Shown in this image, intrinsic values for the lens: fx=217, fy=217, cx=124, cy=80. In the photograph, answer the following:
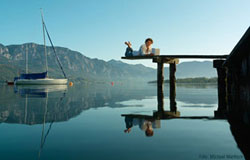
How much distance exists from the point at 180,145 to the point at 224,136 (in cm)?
133

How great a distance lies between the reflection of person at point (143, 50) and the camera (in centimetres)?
1521

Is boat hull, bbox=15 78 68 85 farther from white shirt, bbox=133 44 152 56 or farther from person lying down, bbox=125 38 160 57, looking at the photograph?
white shirt, bbox=133 44 152 56

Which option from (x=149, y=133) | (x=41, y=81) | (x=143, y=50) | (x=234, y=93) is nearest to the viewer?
(x=149, y=133)

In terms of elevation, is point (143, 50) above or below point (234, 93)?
above

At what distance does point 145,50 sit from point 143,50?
0.50 feet

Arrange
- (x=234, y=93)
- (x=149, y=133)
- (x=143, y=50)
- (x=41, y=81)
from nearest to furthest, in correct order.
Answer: (x=149, y=133) → (x=234, y=93) → (x=143, y=50) → (x=41, y=81)

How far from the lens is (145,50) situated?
15.4m

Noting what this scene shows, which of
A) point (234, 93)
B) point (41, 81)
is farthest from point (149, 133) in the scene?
point (41, 81)

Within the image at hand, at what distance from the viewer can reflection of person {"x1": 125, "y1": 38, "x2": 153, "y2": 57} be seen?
15.2 m

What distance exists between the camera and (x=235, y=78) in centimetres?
998

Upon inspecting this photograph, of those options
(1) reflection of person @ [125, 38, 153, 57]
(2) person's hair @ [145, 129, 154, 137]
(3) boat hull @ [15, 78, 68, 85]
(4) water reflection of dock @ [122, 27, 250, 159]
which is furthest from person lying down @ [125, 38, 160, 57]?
(3) boat hull @ [15, 78, 68, 85]

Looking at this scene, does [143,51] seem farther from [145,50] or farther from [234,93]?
[234,93]

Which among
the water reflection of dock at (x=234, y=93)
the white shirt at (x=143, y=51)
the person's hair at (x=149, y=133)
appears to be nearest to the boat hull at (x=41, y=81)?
the water reflection of dock at (x=234, y=93)

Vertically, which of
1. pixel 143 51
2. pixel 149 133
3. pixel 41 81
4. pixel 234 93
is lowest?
pixel 149 133
